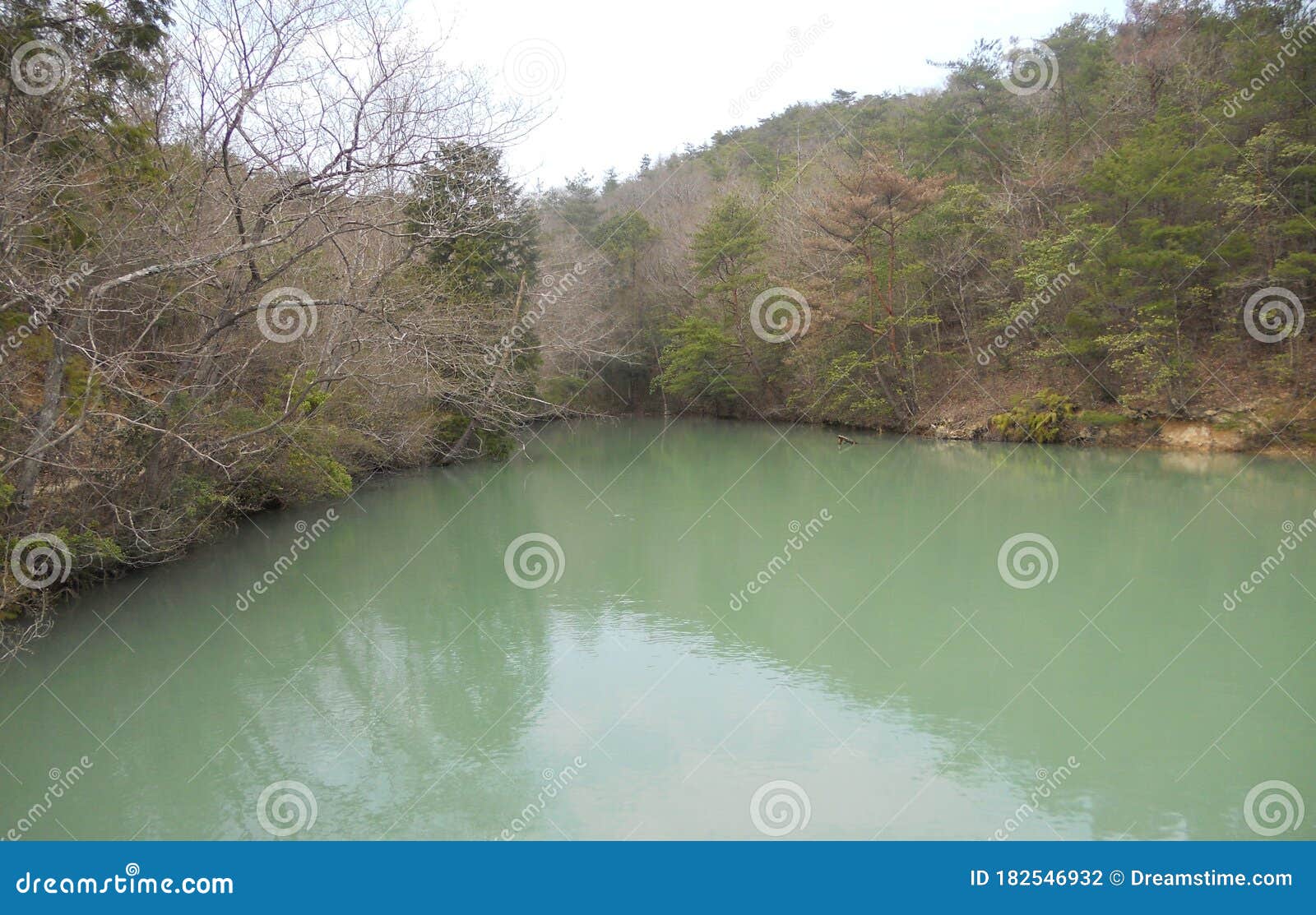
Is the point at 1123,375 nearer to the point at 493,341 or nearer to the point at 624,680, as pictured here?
the point at 493,341

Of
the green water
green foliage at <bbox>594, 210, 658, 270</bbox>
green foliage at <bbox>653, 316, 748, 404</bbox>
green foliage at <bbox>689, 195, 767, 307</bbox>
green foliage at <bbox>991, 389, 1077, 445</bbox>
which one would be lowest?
the green water

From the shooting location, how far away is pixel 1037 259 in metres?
21.2

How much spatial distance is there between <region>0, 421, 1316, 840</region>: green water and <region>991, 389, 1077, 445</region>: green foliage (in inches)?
320

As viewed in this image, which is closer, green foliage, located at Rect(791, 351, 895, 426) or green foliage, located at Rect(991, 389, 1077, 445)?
green foliage, located at Rect(991, 389, 1077, 445)

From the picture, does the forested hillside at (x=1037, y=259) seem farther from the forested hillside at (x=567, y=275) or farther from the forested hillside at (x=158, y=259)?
the forested hillside at (x=158, y=259)

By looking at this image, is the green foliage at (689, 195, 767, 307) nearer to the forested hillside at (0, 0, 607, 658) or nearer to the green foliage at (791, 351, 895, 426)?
the green foliage at (791, 351, 895, 426)

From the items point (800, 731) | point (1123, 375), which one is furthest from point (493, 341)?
point (1123, 375)

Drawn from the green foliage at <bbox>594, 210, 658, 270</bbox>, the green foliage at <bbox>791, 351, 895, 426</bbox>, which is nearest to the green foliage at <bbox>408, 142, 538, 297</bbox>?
the green foliage at <bbox>791, 351, 895, 426</bbox>

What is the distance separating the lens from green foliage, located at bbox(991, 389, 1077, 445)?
69.4 ft

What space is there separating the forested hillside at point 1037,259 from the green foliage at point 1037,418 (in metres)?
0.07

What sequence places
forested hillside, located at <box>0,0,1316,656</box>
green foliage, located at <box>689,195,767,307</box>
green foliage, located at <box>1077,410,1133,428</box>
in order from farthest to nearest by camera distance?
green foliage, located at <box>689,195,767,307</box>, green foliage, located at <box>1077,410,1133,428</box>, forested hillside, located at <box>0,0,1316,656</box>

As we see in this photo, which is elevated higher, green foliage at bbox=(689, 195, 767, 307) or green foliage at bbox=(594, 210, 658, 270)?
green foliage at bbox=(594, 210, 658, 270)

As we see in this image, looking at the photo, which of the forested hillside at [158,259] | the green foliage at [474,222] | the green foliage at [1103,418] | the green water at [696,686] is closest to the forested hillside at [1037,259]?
the green foliage at [1103,418]

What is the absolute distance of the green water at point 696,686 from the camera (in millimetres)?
4910
